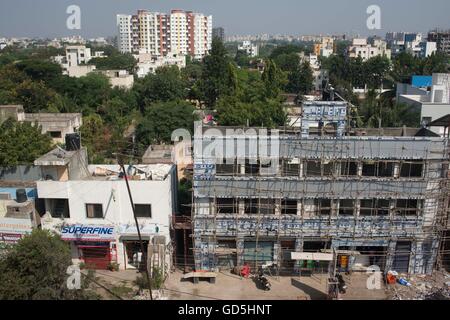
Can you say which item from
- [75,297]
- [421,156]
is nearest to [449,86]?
[421,156]

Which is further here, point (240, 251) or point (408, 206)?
point (240, 251)

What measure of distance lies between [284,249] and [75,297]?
8241 millimetres

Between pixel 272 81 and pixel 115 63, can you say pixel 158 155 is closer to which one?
pixel 272 81

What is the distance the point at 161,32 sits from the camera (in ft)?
408

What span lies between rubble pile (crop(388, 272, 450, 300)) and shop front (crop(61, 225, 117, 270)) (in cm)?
1133

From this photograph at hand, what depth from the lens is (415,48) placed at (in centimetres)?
12712

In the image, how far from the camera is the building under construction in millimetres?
16594

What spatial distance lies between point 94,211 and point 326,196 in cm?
951

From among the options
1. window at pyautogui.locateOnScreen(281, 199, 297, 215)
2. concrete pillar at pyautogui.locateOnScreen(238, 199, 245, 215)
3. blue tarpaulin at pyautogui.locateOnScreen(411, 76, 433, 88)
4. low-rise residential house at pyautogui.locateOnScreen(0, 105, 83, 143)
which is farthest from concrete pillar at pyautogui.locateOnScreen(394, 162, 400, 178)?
blue tarpaulin at pyautogui.locateOnScreen(411, 76, 433, 88)

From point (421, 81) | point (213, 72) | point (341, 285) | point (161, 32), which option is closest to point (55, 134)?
point (341, 285)

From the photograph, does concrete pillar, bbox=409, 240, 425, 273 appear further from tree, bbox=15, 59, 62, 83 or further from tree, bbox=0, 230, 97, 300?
tree, bbox=15, 59, 62, 83

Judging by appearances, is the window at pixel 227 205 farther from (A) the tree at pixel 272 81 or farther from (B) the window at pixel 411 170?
(A) the tree at pixel 272 81
